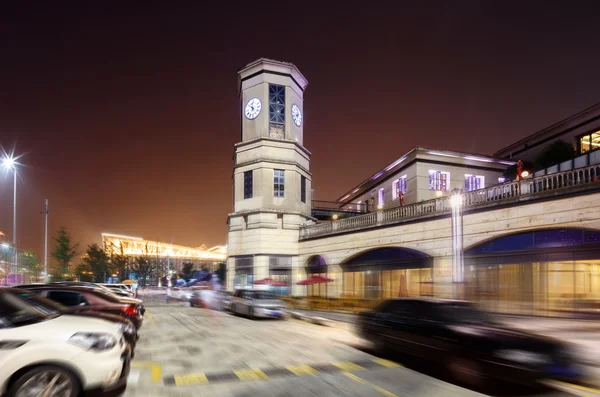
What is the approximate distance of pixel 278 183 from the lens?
39.7 meters

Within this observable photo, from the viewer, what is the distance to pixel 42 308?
658 centimetres

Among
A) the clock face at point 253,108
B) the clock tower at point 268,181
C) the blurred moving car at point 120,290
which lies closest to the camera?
the blurred moving car at point 120,290

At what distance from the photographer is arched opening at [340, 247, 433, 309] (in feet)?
83.8

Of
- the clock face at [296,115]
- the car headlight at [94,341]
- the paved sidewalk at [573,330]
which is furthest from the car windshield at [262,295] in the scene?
the clock face at [296,115]

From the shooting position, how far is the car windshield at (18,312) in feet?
19.0

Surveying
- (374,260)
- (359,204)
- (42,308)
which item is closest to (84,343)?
(42,308)

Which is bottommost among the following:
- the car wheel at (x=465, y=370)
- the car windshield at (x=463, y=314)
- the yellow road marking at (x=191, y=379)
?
the yellow road marking at (x=191, y=379)

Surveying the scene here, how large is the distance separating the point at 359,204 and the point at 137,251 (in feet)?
267

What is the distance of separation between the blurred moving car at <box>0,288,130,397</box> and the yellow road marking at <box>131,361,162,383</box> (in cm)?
208

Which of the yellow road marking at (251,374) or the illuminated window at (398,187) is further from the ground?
the illuminated window at (398,187)

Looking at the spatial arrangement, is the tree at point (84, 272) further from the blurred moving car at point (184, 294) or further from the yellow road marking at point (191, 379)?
the yellow road marking at point (191, 379)

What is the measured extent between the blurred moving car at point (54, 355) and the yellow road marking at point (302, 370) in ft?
11.9

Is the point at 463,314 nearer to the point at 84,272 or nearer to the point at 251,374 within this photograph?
the point at 251,374

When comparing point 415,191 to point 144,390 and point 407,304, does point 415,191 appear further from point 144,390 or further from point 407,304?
point 144,390
